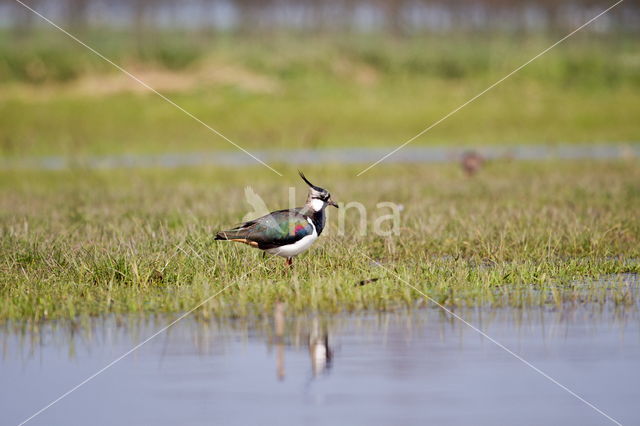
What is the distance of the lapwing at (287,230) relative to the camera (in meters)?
9.05

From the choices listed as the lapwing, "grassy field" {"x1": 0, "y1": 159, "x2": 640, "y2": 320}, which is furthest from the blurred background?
the lapwing

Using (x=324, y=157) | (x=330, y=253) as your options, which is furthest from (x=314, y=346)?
(x=324, y=157)

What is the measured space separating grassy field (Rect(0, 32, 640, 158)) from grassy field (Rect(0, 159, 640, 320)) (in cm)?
1044

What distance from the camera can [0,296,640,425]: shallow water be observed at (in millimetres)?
5836

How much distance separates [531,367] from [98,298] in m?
3.42

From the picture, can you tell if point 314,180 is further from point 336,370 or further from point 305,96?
point 336,370

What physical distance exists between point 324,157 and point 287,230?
549 inches

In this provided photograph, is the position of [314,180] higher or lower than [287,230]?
higher

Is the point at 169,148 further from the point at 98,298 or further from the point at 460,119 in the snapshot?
the point at 98,298

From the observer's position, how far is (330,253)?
9.97m

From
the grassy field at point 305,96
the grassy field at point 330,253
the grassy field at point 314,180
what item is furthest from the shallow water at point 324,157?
the grassy field at point 330,253

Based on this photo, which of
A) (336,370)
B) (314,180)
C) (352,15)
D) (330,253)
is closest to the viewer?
(336,370)

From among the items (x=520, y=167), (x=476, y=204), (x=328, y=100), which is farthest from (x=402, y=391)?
(x=328, y=100)

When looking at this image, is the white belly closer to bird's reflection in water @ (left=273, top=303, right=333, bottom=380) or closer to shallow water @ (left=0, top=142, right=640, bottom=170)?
bird's reflection in water @ (left=273, top=303, right=333, bottom=380)
